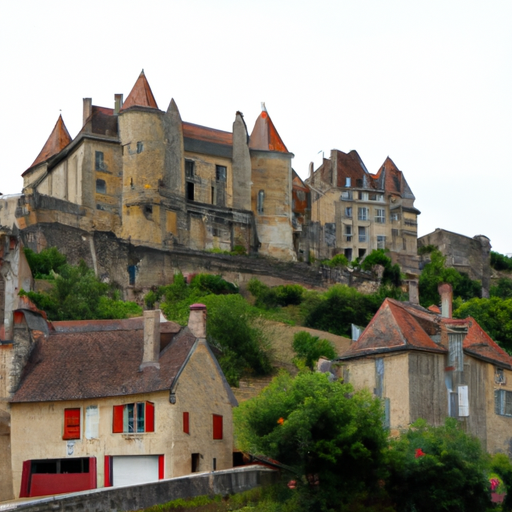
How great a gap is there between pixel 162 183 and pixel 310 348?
68.7 feet

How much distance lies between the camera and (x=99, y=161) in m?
78.2

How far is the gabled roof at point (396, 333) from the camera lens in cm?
4481

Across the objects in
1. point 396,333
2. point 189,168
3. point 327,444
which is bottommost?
point 327,444

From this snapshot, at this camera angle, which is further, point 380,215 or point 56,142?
point 380,215

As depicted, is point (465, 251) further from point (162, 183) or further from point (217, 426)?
point (217, 426)

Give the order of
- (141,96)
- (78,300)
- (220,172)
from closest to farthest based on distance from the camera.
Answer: (78,300) < (141,96) < (220,172)

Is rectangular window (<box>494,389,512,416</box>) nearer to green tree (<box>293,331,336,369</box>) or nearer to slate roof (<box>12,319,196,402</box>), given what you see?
green tree (<box>293,331,336,369</box>)

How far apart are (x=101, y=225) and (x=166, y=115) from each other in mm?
8128

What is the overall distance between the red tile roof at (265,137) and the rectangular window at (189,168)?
20.4 feet

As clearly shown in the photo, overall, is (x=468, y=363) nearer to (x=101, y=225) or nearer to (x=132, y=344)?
(x=132, y=344)

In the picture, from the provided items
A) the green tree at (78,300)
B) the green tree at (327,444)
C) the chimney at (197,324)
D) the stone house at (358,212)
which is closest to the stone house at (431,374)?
the green tree at (327,444)

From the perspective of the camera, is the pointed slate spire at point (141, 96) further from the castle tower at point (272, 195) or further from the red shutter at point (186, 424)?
the red shutter at point (186, 424)

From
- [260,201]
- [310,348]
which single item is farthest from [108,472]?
[260,201]

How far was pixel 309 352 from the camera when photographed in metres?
59.8
